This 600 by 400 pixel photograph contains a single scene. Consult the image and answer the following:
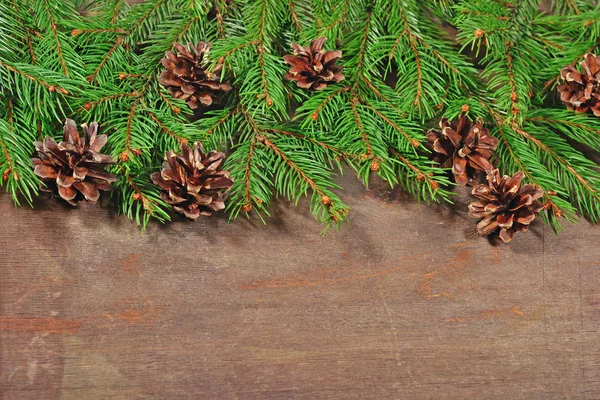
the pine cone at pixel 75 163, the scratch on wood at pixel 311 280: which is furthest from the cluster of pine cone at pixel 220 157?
the scratch on wood at pixel 311 280

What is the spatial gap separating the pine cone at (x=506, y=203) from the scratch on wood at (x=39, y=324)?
0.46 metres

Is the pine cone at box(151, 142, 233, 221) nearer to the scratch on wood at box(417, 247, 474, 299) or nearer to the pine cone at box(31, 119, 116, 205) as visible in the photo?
the pine cone at box(31, 119, 116, 205)

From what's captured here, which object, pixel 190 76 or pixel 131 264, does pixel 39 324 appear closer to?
pixel 131 264

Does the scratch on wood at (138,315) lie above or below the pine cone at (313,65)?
below

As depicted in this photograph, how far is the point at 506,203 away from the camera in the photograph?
2.48 ft

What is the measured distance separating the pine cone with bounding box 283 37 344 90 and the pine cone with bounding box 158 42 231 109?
88 mm

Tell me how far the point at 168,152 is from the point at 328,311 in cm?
25

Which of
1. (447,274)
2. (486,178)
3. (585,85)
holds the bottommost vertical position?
(447,274)

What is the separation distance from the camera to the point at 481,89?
841 millimetres

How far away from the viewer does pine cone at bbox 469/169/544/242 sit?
75 cm

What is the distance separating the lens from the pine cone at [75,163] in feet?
2.31

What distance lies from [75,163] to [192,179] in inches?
4.9

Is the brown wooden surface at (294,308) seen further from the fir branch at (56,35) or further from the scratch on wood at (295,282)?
the fir branch at (56,35)

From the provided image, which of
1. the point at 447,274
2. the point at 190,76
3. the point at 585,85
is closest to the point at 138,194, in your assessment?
the point at 190,76
